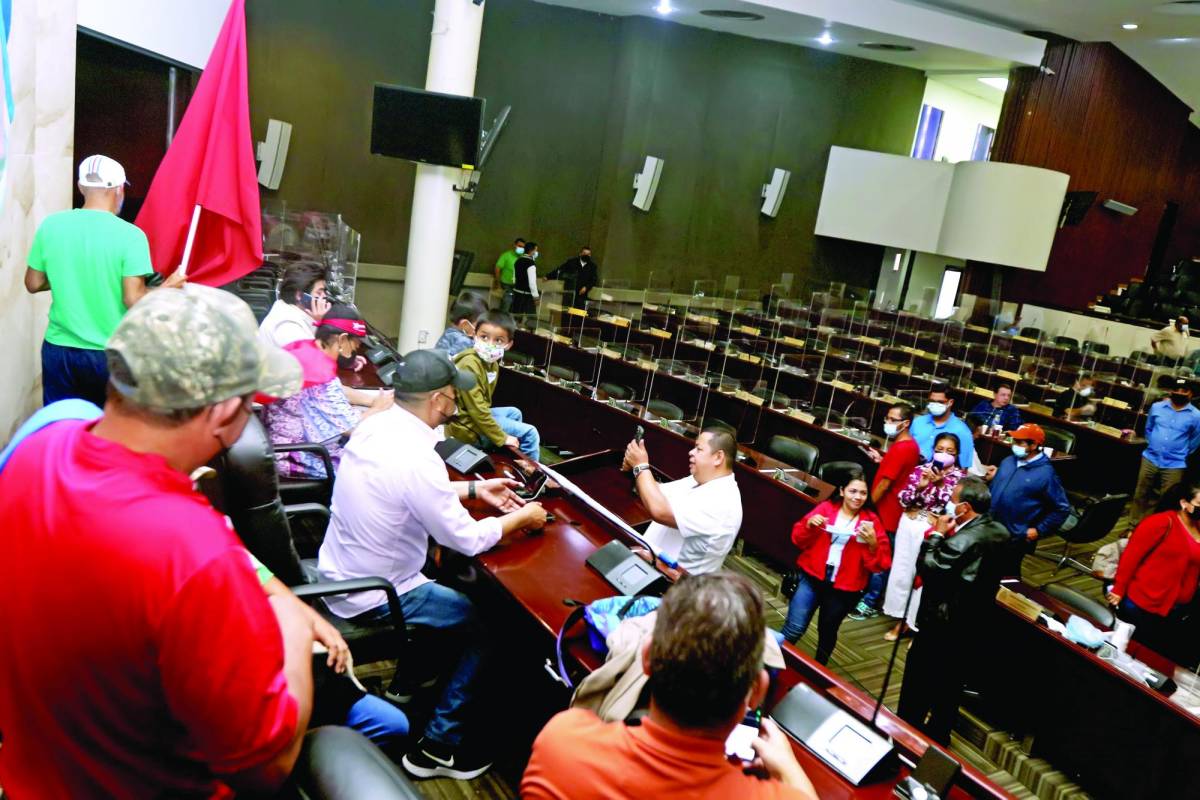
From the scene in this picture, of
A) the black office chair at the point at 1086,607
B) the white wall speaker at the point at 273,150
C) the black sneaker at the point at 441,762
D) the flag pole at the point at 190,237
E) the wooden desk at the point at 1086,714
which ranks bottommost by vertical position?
the black sneaker at the point at 441,762

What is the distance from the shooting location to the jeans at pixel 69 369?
3.21 m

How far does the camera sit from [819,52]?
1512cm

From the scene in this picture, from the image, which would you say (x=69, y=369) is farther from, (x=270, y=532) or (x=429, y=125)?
(x=429, y=125)

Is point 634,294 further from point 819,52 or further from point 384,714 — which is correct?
point 384,714

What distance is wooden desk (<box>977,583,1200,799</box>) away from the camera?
10.4 ft

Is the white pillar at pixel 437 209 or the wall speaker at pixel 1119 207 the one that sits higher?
the wall speaker at pixel 1119 207

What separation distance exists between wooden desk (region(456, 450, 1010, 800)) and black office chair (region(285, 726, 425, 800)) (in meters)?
0.84

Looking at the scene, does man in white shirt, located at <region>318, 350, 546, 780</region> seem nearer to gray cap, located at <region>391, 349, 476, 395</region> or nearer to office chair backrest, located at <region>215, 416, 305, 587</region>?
gray cap, located at <region>391, 349, 476, 395</region>

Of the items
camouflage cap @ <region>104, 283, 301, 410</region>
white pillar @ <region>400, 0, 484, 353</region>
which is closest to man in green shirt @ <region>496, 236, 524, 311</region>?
white pillar @ <region>400, 0, 484, 353</region>

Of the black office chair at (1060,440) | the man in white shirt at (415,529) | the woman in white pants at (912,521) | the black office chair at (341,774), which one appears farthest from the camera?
the black office chair at (1060,440)

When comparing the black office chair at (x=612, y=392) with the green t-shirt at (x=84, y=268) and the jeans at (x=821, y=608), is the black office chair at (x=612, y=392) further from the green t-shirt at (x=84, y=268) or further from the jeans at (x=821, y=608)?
the green t-shirt at (x=84, y=268)

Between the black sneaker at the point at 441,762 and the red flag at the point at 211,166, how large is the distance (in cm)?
273

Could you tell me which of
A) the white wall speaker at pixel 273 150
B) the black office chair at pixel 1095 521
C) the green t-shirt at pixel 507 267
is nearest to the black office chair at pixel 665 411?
the black office chair at pixel 1095 521

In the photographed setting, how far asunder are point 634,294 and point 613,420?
7907mm
